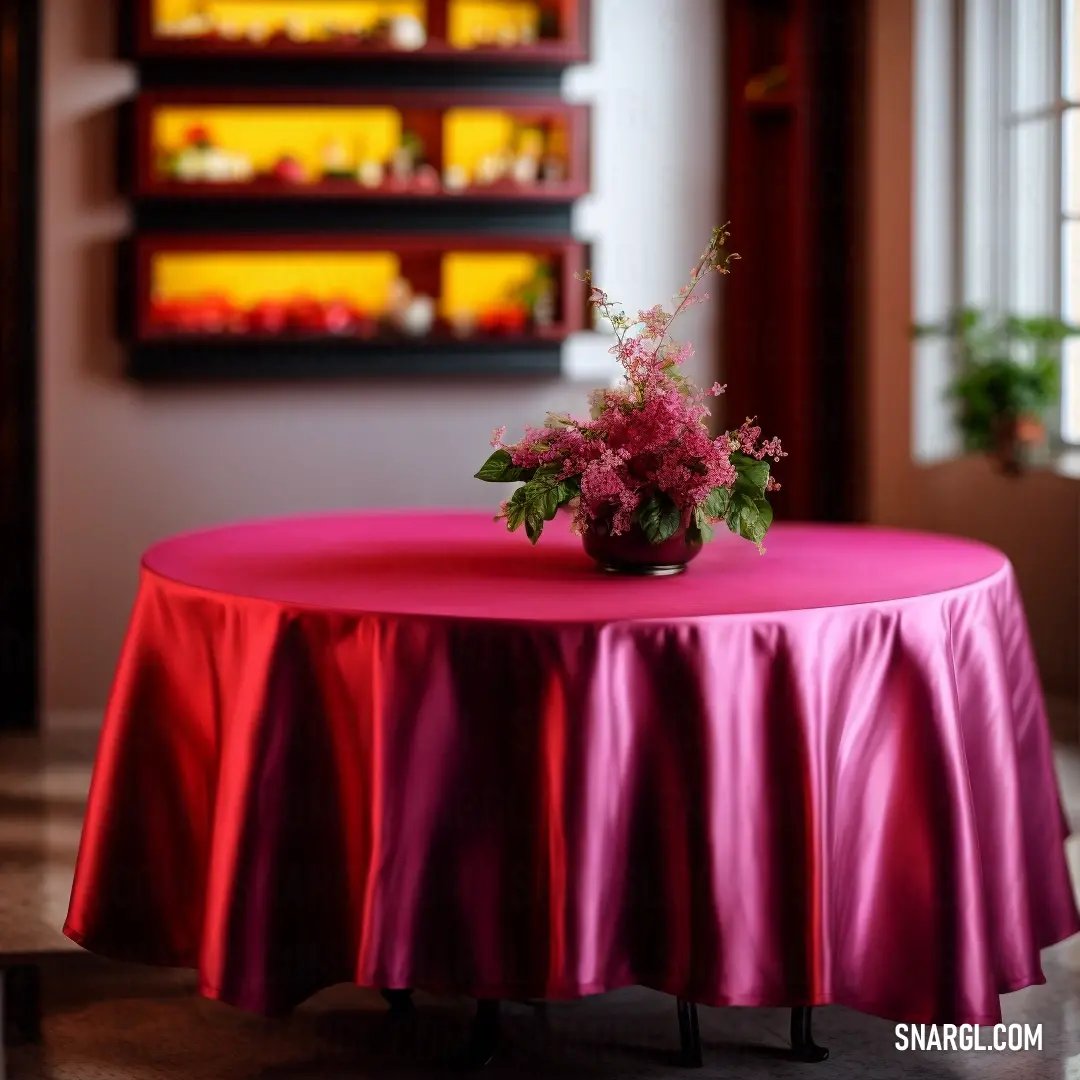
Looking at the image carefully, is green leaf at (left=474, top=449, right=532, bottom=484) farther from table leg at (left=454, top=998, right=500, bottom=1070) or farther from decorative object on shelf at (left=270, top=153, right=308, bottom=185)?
decorative object on shelf at (left=270, top=153, right=308, bottom=185)

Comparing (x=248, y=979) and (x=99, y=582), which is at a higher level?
(x=99, y=582)

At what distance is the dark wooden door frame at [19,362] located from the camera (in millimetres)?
4590

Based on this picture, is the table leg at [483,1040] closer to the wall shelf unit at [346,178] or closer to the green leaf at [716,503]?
the green leaf at [716,503]

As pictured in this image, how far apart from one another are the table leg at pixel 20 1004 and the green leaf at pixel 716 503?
1402 millimetres

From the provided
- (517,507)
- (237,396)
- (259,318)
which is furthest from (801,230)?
(517,507)

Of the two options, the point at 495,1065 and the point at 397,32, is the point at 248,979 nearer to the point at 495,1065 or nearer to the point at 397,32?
the point at 495,1065

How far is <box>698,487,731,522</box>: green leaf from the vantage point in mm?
2268

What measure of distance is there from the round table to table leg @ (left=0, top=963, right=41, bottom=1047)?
0.39 meters

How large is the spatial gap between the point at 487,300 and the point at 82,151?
1367mm

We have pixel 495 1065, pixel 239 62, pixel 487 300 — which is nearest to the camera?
pixel 495 1065

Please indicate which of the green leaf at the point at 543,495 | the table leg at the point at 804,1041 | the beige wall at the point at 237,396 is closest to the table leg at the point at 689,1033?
the table leg at the point at 804,1041

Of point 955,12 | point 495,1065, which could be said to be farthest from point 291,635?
point 955,12

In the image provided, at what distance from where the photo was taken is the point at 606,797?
1988 mm

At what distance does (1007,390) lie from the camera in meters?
4.47
